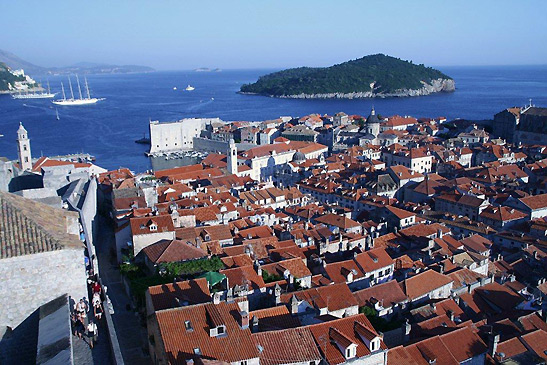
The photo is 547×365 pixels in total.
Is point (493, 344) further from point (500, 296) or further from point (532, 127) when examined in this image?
point (532, 127)

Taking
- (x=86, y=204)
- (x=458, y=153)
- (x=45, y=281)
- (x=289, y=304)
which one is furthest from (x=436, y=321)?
(x=458, y=153)

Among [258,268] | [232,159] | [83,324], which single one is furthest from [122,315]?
[232,159]

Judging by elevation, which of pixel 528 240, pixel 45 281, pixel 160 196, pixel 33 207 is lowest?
pixel 528 240

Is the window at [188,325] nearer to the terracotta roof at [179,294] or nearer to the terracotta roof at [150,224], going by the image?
the terracotta roof at [179,294]

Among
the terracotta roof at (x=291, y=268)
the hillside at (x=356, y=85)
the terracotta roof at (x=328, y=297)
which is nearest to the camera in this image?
the terracotta roof at (x=328, y=297)

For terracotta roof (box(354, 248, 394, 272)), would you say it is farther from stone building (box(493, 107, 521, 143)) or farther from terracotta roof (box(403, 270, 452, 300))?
stone building (box(493, 107, 521, 143))

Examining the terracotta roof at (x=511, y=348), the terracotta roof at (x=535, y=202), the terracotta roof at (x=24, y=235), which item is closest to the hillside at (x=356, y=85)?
the terracotta roof at (x=535, y=202)

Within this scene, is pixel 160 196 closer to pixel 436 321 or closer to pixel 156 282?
pixel 156 282
